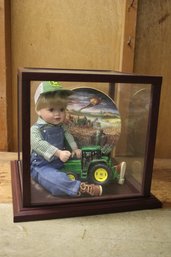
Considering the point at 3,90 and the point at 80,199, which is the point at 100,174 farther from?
the point at 3,90

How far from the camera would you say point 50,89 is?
0.60m

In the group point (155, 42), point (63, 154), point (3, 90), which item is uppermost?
point (155, 42)

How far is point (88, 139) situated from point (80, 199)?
0.13 m

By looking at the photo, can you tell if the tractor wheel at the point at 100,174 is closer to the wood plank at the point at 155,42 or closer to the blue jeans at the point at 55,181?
the blue jeans at the point at 55,181

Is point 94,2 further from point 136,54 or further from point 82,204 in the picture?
point 82,204

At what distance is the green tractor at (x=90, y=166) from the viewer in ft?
2.14

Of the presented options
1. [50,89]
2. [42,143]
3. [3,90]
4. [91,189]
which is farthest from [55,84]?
[3,90]

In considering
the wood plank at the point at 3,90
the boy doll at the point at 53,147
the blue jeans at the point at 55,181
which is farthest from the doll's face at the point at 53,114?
the wood plank at the point at 3,90

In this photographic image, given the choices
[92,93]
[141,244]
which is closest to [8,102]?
[92,93]

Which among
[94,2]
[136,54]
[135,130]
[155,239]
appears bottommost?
[155,239]

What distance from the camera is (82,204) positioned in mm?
624

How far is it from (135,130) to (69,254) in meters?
0.32

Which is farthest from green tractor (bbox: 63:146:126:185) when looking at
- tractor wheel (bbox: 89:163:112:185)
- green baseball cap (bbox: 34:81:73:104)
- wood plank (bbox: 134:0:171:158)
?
wood plank (bbox: 134:0:171:158)

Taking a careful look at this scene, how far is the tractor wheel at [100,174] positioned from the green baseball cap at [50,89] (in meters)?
0.17
